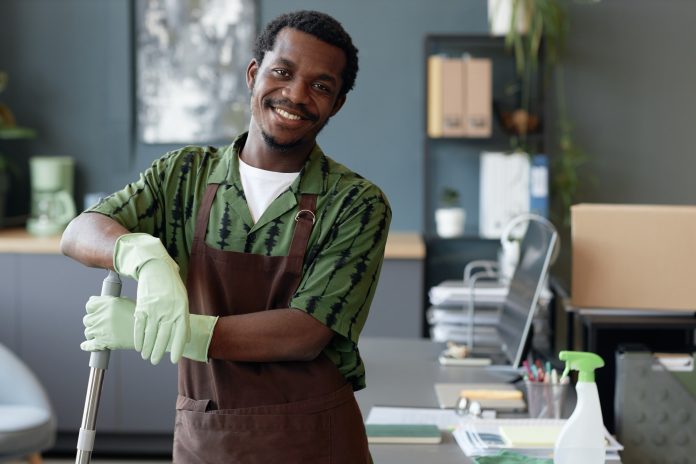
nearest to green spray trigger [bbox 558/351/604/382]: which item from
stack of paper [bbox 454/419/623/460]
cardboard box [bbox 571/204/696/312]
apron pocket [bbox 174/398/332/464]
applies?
stack of paper [bbox 454/419/623/460]

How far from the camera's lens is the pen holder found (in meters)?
2.31

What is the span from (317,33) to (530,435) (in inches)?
37.2

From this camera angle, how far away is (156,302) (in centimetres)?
154

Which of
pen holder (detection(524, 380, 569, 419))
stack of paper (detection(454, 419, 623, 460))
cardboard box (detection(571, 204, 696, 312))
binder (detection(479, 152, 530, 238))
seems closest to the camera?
stack of paper (detection(454, 419, 623, 460))

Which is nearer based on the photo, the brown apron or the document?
the brown apron

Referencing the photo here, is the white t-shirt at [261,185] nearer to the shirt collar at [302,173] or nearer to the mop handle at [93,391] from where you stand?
the shirt collar at [302,173]

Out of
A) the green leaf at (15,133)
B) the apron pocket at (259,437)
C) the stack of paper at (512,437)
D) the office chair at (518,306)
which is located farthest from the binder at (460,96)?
the apron pocket at (259,437)

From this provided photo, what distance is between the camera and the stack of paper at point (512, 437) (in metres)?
2.07

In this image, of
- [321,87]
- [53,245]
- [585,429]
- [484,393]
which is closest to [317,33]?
[321,87]

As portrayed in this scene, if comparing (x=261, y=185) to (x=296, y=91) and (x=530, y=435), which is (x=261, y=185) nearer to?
(x=296, y=91)

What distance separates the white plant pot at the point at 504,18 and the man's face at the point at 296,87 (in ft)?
8.27

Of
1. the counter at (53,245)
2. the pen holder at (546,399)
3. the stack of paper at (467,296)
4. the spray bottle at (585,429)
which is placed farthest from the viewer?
the counter at (53,245)

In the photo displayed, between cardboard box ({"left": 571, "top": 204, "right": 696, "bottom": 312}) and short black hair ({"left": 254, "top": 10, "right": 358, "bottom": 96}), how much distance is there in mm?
1277

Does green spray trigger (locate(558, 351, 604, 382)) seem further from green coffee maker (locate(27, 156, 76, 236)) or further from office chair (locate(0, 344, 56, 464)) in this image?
green coffee maker (locate(27, 156, 76, 236))
